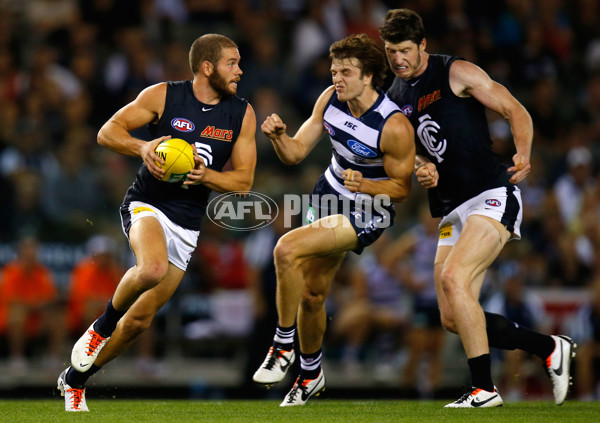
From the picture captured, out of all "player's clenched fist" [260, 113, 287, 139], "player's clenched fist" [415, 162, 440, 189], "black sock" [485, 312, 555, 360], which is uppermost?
"player's clenched fist" [260, 113, 287, 139]

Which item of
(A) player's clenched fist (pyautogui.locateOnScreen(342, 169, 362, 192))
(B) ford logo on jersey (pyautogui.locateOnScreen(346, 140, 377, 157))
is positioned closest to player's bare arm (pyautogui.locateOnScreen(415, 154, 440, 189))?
(A) player's clenched fist (pyautogui.locateOnScreen(342, 169, 362, 192))

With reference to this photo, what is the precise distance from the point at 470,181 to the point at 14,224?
6.97 m

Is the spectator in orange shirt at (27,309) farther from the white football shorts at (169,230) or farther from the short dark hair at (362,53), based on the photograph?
the short dark hair at (362,53)

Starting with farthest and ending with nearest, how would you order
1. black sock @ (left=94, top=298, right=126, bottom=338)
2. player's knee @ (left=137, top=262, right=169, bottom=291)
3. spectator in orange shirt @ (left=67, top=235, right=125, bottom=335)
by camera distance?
spectator in orange shirt @ (left=67, top=235, right=125, bottom=335) → black sock @ (left=94, top=298, right=126, bottom=338) → player's knee @ (left=137, top=262, right=169, bottom=291)

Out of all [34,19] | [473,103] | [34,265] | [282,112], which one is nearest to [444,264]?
[473,103]

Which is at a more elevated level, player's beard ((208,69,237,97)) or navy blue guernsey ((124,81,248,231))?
player's beard ((208,69,237,97))

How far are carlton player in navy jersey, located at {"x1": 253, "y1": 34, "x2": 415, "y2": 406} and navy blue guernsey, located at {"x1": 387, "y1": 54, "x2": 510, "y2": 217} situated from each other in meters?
0.25

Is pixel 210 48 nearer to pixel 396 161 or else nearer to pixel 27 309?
pixel 396 161

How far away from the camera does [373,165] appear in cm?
787

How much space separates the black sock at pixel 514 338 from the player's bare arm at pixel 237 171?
2416 millimetres

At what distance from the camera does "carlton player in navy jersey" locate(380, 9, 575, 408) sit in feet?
24.1

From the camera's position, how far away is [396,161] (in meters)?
7.64

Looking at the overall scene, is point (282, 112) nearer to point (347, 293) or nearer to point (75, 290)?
point (347, 293)

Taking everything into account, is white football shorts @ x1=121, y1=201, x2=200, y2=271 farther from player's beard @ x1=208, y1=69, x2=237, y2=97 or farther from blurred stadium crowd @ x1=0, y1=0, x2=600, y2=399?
blurred stadium crowd @ x1=0, y1=0, x2=600, y2=399
